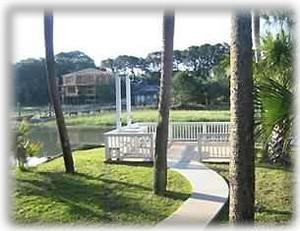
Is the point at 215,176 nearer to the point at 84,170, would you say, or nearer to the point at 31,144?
the point at 84,170

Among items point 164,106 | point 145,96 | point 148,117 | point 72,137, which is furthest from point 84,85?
point 164,106

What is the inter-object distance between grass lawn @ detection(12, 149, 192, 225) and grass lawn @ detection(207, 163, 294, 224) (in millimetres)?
1011

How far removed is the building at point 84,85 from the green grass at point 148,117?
80 cm

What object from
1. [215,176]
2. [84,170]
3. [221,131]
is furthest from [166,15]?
[221,131]

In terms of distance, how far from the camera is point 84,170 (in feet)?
30.8

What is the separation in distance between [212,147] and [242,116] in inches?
255

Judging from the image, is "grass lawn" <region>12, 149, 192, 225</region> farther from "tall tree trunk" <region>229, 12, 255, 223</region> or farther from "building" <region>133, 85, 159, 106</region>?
"building" <region>133, 85, 159, 106</region>

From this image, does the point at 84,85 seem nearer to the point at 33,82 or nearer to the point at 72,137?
the point at 72,137

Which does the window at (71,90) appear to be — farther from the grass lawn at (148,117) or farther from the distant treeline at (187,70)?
the grass lawn at (148,117)

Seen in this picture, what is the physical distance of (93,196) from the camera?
7.24m

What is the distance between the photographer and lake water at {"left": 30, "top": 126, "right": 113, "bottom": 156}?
1554 centimetres

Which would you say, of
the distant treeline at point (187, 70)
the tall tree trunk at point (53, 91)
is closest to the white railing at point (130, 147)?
the tall tree trunk at point (53, 91)

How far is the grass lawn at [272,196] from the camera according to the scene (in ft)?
20.2

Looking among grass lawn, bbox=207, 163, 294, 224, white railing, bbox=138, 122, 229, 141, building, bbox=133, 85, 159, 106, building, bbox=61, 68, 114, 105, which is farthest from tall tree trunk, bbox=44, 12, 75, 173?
building, bbox=133, 85, 159, 106
